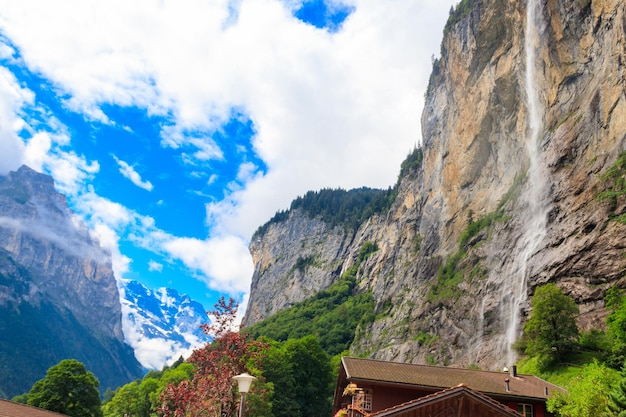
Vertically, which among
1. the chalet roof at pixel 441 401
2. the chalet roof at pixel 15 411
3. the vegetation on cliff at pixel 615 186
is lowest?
the chalet roof at pixel 15 411

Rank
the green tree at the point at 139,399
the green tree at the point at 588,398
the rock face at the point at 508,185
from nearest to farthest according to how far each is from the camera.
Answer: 1. the green tree at the point at 588,398
2. the rock face at the point at 508,185
3. the green tree at the point at 139,399

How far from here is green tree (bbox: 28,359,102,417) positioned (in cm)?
5484

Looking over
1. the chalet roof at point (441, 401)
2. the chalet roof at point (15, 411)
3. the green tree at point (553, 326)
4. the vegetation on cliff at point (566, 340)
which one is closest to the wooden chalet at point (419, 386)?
the chalet roof at point (441, 401)

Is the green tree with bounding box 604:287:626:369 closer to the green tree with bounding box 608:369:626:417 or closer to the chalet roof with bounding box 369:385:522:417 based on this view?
the green tree with bounding box 608:369:626:417

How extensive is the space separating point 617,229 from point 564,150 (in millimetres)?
17908

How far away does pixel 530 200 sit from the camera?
6906cm

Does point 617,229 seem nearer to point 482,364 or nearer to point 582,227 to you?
point 582,227

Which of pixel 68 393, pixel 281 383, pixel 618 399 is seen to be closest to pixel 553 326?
pixel 618 399

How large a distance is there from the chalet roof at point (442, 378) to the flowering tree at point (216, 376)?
873cm

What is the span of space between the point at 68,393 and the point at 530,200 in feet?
212

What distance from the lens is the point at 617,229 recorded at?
161 feet

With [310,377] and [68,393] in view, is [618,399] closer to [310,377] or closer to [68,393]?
[310,377]

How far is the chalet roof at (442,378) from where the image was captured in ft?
95.7

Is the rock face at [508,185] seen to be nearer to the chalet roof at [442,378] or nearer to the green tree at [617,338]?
the green tree at [617,338]
